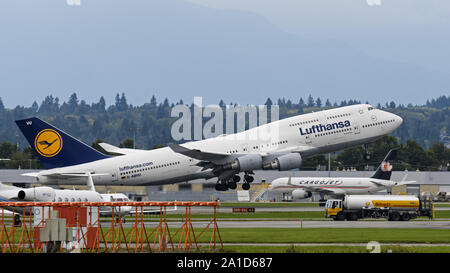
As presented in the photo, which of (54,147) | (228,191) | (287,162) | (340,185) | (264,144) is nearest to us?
(287,162)

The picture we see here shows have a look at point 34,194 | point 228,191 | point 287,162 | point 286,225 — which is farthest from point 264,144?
point 228,191

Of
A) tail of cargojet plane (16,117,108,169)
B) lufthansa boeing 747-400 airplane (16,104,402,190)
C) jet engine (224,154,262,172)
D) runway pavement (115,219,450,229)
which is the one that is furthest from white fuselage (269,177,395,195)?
tail of cargojet plane (16,117,108,169)

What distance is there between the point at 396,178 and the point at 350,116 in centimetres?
8439

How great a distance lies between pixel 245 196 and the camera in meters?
133

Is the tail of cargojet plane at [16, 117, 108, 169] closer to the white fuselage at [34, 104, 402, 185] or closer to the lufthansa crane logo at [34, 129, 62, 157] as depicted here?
the lufthansa crane logo at [34, 129, 62, 157]

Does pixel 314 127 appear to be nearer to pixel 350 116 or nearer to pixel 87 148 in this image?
pixel 350 116

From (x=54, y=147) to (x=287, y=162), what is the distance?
25.9m

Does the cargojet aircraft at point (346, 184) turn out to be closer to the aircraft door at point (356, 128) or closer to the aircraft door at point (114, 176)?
the aircraft door at point (356, 128)

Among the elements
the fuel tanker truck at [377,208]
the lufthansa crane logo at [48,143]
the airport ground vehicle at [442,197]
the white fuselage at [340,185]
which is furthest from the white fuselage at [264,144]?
the airport ground vehicle at [442,197]

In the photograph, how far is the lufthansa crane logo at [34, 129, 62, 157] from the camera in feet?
281

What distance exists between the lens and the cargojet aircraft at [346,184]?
122500 millimetres

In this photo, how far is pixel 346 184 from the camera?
4877 inches

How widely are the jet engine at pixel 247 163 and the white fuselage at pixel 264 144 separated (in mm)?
1319

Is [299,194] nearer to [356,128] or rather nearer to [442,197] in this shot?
[442,197]
